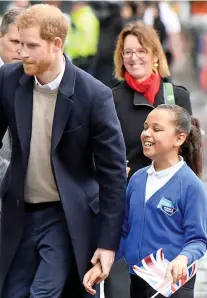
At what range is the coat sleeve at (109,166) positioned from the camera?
18.2 feet

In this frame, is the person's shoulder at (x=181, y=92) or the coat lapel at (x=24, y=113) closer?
the coat lapel at (x=24, y=113)

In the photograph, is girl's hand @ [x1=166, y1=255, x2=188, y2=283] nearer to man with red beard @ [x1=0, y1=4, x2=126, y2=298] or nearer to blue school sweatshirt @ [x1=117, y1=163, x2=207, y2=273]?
blue school sweatshirt @ [x1=117, y1=163, x2=207, y2=273]

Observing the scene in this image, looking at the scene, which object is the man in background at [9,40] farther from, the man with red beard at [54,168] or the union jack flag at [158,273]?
the union jack flag at [158,273]

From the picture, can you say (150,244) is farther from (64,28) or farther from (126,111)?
(126,111)

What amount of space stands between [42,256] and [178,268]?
686 millimetres

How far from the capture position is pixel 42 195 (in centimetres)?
561

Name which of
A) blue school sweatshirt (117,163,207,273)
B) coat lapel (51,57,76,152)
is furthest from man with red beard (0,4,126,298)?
blue school sweatshirt (117,163,207,273)

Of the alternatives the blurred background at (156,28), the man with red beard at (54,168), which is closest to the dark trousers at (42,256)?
the man with red beard at (54,168)

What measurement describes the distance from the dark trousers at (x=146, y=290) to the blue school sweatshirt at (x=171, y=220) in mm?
136

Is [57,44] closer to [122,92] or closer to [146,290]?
[146,290]

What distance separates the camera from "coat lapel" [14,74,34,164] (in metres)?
5.51

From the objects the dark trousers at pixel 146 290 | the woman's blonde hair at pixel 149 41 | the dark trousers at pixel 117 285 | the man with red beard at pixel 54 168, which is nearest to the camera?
the man with red beard at pixel 54 168

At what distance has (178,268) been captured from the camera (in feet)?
17.6

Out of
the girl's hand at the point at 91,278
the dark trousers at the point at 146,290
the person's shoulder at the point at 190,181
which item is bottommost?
the dark trousers at the point at 146,290
